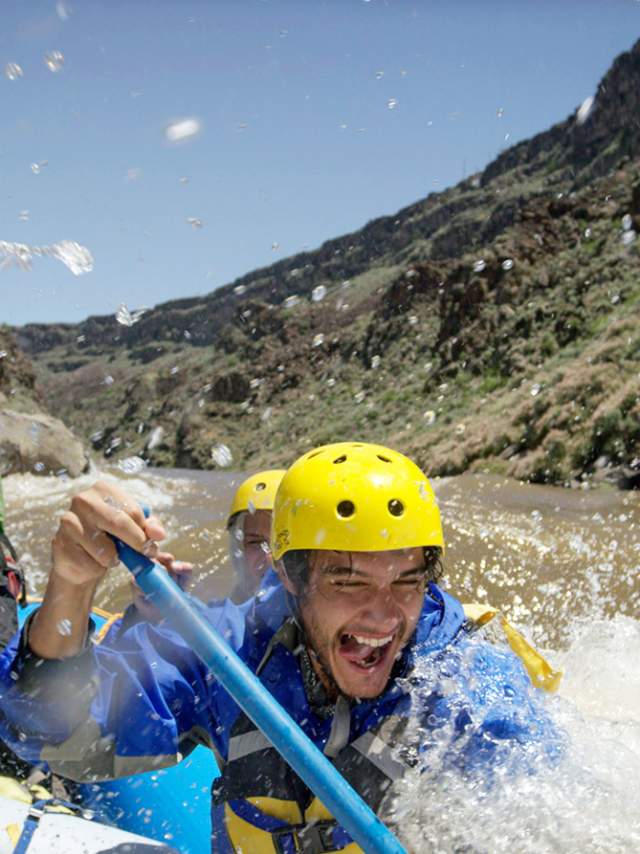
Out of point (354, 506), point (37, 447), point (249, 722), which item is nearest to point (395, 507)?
point (354, 506)

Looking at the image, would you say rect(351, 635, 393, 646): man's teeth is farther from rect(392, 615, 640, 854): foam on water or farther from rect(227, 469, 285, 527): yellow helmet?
rect(227, 469, 285, 527): yellow helmet

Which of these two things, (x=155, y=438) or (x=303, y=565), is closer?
(x=303, y=565)

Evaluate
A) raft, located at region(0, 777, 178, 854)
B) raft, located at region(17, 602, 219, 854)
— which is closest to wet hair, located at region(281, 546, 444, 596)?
raft, located at region(0, 777, 178, 854)

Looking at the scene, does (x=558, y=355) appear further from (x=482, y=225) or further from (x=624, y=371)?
(x=482, y=225)

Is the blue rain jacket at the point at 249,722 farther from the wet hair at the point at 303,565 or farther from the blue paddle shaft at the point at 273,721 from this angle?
the blue paddle shaft at the point at 273,721

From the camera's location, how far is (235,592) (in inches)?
162

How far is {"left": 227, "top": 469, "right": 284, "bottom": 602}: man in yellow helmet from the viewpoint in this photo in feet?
13.2

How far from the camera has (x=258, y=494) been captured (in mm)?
4426

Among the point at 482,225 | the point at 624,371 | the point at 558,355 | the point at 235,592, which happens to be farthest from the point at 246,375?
the point at 235,592

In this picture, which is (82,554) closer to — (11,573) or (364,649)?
(364,649)

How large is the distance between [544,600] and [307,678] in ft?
13.8

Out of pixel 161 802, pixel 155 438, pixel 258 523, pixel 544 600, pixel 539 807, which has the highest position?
pixel 258 523

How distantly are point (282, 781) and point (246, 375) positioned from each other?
76.2 meters

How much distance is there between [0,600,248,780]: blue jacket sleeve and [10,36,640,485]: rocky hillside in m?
9.59
